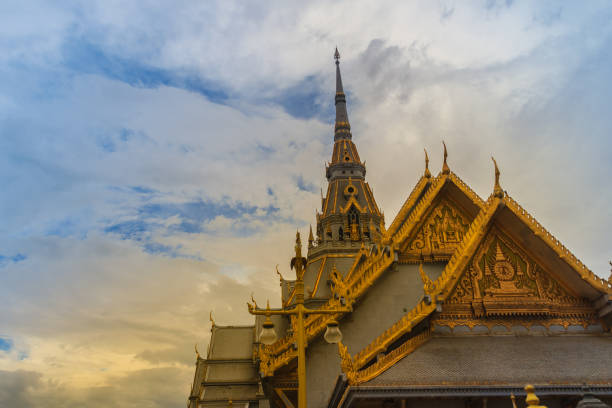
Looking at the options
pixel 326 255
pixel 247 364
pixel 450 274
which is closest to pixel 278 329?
pixel 247 364

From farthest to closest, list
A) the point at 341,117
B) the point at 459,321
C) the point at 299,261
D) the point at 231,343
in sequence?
the point at 341,117
the point at 231,343
the point at 459,321
the point at 299,261

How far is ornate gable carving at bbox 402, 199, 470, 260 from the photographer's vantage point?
15.2 metres

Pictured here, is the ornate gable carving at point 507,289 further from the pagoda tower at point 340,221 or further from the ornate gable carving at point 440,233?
the pagoda tower at point 340,221

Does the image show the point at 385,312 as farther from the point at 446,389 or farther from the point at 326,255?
the point at 326,255

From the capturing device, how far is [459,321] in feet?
37.3

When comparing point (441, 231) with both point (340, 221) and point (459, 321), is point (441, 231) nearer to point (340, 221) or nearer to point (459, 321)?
point (459, 321)

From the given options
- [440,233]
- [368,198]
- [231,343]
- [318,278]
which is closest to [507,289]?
[440,233]

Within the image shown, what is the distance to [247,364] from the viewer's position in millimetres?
30500

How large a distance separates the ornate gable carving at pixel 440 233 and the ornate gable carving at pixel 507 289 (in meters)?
2.97

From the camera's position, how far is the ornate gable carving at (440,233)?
1520 cm

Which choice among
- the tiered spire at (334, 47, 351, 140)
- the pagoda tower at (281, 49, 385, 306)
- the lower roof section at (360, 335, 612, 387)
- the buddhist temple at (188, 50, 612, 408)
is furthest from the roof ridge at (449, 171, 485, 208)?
the tiered spire at (334, 47, 351, 140)

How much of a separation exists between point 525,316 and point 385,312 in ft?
14.2

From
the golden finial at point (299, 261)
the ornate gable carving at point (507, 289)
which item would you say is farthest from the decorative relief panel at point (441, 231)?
the golden finial at point (299, 261)

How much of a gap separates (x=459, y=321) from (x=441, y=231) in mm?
4627
